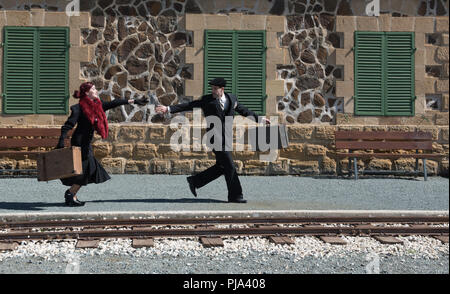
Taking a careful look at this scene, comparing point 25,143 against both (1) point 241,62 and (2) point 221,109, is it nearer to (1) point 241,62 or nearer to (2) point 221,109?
(1) point 241,62

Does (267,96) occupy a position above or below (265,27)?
below

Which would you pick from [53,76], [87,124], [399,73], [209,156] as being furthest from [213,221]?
[399,73]

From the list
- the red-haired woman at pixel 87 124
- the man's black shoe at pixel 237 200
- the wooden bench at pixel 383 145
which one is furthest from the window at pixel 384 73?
the red-haired woman at pixel 87 124

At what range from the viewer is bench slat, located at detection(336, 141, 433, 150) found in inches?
494

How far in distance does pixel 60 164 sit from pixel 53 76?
203 inches

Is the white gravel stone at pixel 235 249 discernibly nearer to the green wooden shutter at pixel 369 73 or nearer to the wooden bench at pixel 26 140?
the wooden bench at pixel 26 140

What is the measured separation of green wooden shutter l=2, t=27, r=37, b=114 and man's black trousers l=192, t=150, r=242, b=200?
16.5 ft

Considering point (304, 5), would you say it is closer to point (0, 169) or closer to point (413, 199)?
point (413, 199)

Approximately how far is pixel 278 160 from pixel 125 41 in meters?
3.84

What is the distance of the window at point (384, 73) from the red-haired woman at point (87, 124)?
6274mm

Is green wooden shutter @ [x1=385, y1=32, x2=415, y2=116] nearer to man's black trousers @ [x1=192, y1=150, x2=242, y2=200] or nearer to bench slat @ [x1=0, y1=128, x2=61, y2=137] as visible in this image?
man's black trousers @ [x1=192, y1=150, x2=242, y2=200]

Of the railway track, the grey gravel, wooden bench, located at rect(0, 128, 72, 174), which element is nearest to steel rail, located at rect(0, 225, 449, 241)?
the railway track

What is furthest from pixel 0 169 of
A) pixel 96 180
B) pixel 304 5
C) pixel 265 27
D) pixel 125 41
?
pixel 304 5

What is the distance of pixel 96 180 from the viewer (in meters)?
8.40
